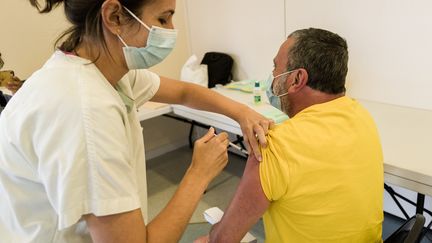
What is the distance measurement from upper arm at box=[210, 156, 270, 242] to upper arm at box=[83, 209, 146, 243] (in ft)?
1.23

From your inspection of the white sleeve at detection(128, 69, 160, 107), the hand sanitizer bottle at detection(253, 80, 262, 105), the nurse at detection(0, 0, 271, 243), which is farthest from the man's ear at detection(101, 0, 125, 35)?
the hand sanitizer bottle at detection(253, 80, 262, 105)

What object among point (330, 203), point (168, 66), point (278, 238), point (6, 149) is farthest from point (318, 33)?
point (168, 66)

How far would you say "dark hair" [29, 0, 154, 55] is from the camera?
33.1 inches

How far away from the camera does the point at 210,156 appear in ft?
3.19

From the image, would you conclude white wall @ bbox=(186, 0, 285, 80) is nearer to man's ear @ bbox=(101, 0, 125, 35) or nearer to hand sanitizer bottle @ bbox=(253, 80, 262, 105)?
hand sanitizer bottle @ bbox=(253, 80, 262, 105)

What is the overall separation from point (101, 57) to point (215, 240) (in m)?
0.65

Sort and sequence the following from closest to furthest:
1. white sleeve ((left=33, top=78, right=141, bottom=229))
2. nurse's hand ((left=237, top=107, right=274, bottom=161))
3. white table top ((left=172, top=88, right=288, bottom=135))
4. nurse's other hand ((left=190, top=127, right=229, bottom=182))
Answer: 1. white sleeve ((left=33, top=78, right=141, bottom=229))
2. nurse's other hand ((left=190, top=127, right=229, bottom=182))
3. nurse's hand ((left=237, top=107, right=274, bottom=161))
4. white table top ((left=172, top=88, right=288, bottom=135))

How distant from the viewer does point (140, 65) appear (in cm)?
96

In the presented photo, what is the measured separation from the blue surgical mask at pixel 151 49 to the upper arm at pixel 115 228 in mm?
392

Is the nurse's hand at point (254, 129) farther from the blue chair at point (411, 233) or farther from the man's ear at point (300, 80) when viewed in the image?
the blue chair at point (411, 233)

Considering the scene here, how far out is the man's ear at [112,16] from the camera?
833 mm

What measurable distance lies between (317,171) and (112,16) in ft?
2.19

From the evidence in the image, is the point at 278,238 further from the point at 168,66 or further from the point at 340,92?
the point at 168,66

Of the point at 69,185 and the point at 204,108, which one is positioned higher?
the point at 69,185
